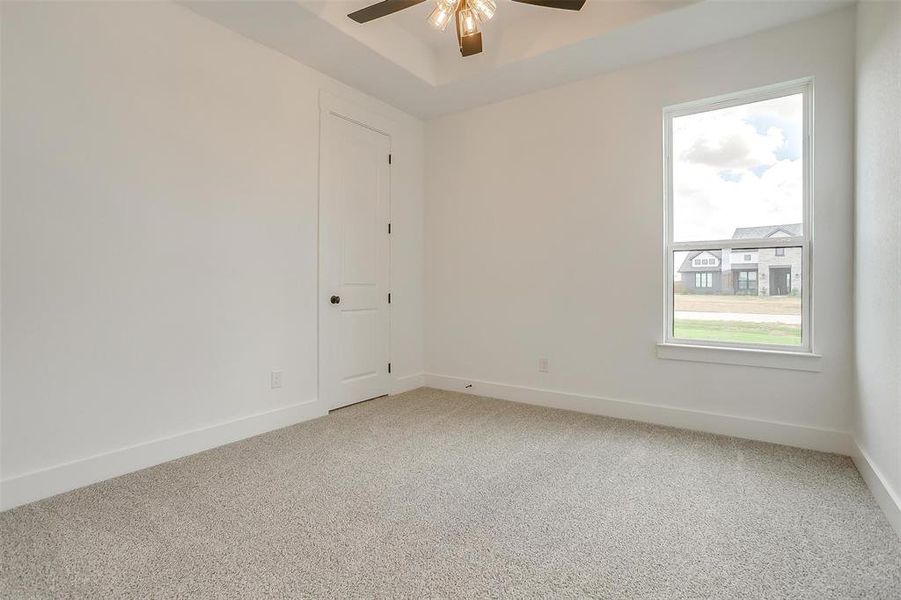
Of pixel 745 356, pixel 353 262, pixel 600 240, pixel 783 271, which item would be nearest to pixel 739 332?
pixel 745 356

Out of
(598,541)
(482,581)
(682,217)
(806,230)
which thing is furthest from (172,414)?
(806,230)

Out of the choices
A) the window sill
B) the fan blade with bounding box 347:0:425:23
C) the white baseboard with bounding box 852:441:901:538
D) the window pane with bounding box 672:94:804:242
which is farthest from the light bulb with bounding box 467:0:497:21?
the white baseboard with bounding box 852:441:901:538

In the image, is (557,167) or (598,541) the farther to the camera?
(557,167)

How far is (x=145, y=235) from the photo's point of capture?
2.44 m

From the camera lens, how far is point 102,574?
4.95 feet

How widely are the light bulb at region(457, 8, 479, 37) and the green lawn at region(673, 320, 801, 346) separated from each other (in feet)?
8.13

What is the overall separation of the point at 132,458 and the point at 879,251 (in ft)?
13.2

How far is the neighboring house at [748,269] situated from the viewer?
2.83 m

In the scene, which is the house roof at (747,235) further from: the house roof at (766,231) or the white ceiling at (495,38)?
the white ceiling at (495,38)

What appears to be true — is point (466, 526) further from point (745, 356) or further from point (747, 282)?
point (747, 282)

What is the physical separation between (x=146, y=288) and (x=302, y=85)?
1875mm

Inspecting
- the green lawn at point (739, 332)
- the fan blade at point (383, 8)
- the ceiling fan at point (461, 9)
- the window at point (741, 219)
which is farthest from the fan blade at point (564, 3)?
the green lawn at point (739, 332)

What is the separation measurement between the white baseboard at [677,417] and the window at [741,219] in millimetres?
512

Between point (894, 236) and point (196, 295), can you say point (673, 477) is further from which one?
point (196, 295)
